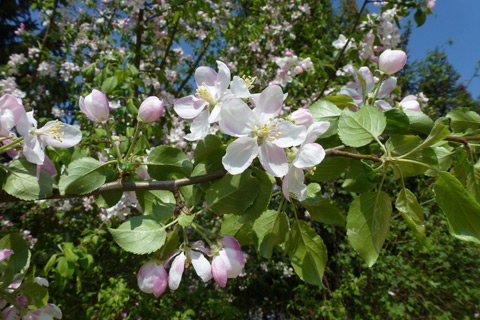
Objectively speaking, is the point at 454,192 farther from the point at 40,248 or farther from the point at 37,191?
the point at 40,248

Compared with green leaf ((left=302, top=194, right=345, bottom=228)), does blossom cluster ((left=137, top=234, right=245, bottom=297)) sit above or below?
below

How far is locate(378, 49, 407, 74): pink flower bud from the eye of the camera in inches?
31.8

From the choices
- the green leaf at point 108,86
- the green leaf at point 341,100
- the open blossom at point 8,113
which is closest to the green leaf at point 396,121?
the green leaf at point 341,100

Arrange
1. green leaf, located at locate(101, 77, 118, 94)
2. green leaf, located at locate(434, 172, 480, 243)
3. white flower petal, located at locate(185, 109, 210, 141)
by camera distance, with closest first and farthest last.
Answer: green leaf, located at locate(434, 172, 480, 243) → white flower petal, located at locate(185, 109, 210, 141) → green leaf, located at locate(101, 77, 118, 94)

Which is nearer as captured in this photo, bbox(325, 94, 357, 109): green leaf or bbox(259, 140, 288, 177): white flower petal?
bbox(259, 140, 288, 177): white flower petal

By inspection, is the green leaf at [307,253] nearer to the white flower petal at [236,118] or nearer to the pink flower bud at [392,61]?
the white flower petal at [236,118]

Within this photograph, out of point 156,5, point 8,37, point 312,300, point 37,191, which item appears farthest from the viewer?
point 8,37

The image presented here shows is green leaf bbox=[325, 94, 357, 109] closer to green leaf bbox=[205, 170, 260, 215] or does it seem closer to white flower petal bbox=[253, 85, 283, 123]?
white flower petal bbox=[253, 85, 283, 123]

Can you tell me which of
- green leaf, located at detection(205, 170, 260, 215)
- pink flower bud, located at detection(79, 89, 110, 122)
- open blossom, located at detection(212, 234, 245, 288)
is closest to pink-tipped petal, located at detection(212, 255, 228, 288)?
open blossom, located at detection(212, 234, 245, 288)

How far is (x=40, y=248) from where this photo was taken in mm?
3244

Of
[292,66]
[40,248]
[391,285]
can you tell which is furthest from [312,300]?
[40,248]

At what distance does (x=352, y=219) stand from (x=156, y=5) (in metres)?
3.32

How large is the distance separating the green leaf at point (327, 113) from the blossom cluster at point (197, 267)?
0.36 meters

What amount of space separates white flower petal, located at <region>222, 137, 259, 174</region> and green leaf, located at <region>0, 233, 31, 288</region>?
0.62m
